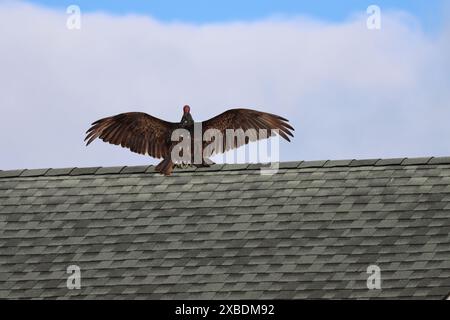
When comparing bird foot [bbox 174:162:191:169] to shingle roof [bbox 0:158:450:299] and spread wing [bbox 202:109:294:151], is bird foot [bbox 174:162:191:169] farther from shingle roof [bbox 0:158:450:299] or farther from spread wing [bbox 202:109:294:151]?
spread wing [bbox 202:109:294:151]

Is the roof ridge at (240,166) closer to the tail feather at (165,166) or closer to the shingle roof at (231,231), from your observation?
the shingle roof at (231,231)

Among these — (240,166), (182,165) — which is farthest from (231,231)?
(240,166)

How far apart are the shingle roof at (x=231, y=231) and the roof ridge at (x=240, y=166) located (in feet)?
0.08

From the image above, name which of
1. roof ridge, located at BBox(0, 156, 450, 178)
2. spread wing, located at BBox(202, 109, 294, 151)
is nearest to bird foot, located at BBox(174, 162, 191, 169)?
roof ridge, located at BBox(0, 156, 450, 178)

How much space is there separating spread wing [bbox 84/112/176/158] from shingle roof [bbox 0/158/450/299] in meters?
2.15

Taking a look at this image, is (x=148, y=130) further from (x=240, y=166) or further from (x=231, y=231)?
(x=240, y=166)

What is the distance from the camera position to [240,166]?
32.7 metres

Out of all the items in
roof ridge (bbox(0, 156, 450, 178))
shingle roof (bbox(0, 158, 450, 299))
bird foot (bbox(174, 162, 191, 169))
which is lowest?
shingle roof (bbox(0, 158, 450, 299))

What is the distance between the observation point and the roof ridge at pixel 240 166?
3219 centimetres

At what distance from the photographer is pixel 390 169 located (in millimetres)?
32125

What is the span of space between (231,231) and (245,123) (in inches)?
121

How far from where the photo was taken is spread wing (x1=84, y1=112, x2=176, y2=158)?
95.5ft
